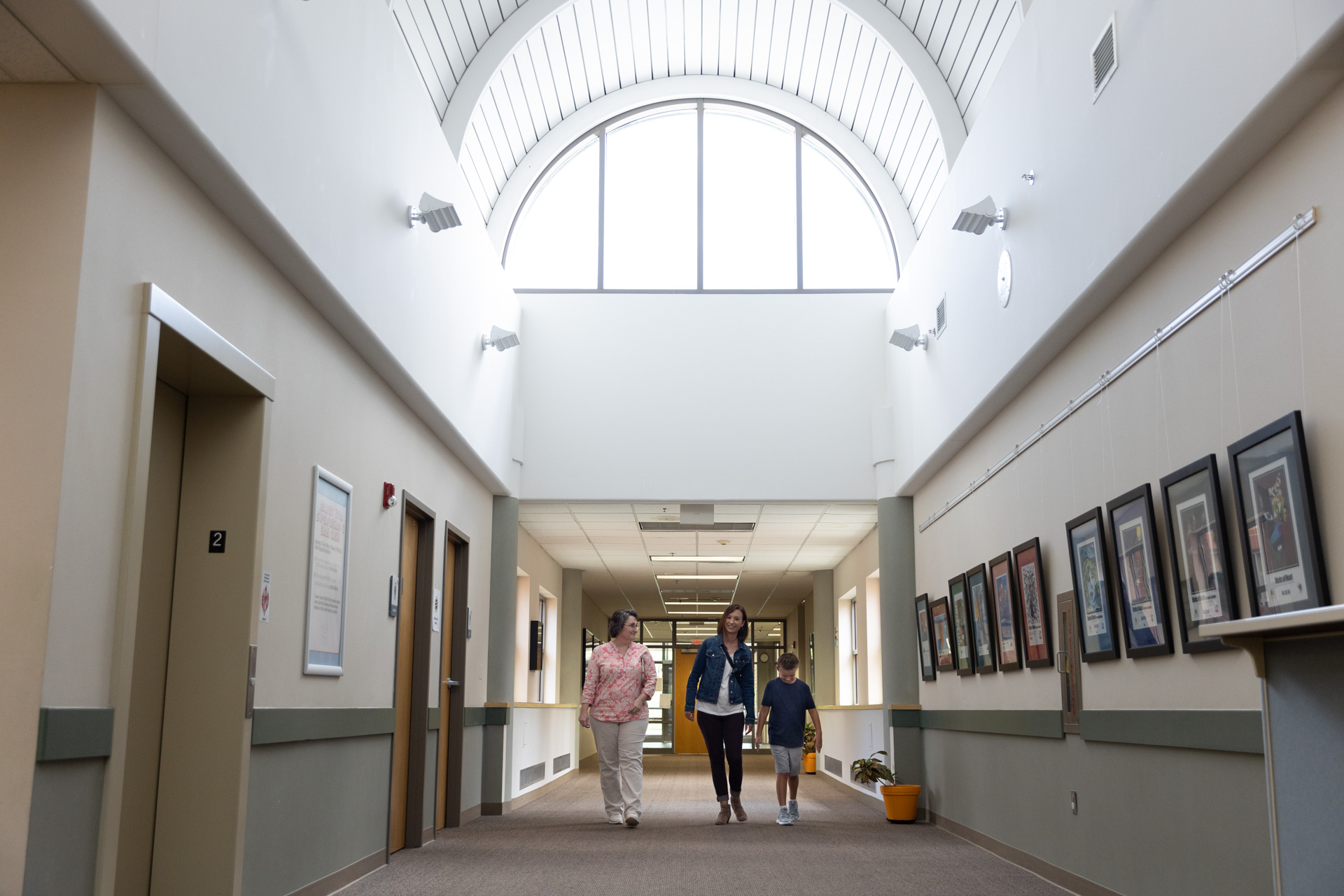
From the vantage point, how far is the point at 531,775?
11.2m

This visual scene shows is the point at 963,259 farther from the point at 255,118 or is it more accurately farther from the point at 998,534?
the point at 255,118

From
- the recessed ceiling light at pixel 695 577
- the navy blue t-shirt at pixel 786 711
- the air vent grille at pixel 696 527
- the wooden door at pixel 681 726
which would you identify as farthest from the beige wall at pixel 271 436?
the wooden door at pixel 681 726

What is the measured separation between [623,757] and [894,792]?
209 cm

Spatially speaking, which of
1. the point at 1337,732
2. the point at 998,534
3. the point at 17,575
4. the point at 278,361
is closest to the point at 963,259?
the point at 998,534

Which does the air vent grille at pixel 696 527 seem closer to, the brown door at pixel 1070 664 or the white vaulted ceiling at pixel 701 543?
the white vaulted ceiling at pixel 701 543

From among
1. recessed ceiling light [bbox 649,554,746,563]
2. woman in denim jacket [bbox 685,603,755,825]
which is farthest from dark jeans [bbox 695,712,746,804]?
recessed ceiling light [bbox 649,554,746,563]

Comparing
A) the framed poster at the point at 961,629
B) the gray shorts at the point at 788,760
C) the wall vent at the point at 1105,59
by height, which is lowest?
the gray shorts at the point at 788,760

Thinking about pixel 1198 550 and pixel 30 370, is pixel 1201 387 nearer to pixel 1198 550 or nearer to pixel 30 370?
pixel 1198 550

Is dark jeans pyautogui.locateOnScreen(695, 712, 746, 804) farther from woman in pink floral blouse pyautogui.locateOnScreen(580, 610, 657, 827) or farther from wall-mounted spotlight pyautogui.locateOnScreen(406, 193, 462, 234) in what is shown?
wall-mounted spotlight pyautogui.locateOnScreen(406, 193, 462, 234)

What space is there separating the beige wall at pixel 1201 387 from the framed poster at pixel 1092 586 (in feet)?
0.29

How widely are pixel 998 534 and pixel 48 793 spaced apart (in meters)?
5.22

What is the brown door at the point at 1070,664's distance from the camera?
17.1 feet

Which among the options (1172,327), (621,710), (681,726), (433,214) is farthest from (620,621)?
(681,726)

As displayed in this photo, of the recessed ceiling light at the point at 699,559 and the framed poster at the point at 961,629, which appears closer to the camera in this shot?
the framed poster at the point at 961,629
